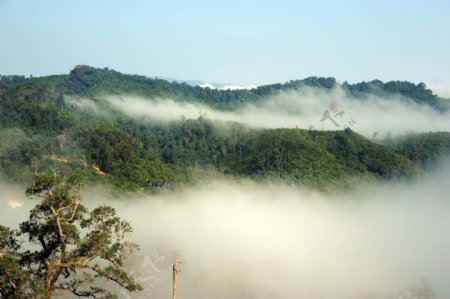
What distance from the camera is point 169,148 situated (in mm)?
134875

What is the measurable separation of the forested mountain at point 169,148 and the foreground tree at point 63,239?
54.5 meters

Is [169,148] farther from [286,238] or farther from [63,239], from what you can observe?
[63,239]

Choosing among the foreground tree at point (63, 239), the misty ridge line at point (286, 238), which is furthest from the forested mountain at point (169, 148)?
the foreground tree at point (63, 239)

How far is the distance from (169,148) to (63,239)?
11576 cm

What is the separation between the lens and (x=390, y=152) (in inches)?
5157

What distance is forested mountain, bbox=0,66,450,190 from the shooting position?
88.6 meters

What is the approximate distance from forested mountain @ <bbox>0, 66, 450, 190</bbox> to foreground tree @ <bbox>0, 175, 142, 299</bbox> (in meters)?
54.5

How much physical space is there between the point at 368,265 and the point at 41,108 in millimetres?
65942

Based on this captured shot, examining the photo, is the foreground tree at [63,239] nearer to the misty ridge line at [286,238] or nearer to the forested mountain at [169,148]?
the misty ridge line at [286,238]

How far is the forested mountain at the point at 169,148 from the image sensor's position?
291 feet

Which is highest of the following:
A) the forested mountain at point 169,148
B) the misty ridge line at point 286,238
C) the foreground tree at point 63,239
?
the foreground tree at point 63,239

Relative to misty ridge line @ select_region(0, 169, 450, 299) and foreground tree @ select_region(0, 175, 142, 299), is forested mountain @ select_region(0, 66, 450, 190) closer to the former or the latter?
misty ridge line @ select_region(0, 169, 450, 299)

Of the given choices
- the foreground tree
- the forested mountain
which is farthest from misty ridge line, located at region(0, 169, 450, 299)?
the foreground tree

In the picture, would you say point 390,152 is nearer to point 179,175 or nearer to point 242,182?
point 242,182
